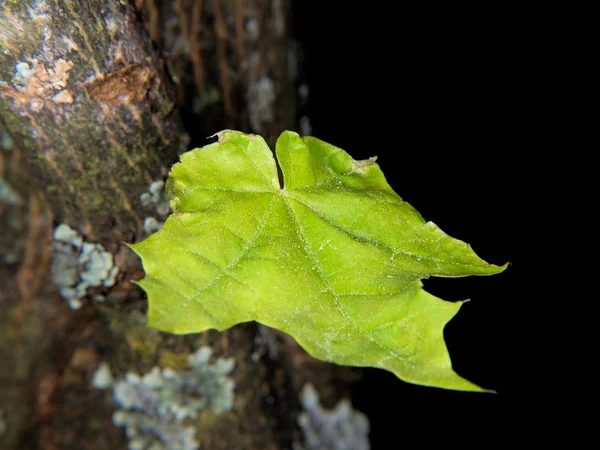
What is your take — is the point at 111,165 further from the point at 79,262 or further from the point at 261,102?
the point at 261,102

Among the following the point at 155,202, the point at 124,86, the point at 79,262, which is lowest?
the point at 79,262

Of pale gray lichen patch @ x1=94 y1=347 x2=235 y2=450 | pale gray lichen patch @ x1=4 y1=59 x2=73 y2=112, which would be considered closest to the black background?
pale gray lichen patch @ x1=94 y1=347 x2=235 y2=450

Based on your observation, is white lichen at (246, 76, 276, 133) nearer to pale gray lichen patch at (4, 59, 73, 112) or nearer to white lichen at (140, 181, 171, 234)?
white lichen at (140, 181, 171, 234)

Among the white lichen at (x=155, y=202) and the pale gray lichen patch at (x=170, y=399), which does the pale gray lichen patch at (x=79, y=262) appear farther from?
the pale gray lichen patch at (x=170, y=399)

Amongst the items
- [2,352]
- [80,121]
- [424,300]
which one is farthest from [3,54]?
[2,352]

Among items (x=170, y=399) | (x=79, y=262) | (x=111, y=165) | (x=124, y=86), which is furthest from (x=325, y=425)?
(x=124, y=86)

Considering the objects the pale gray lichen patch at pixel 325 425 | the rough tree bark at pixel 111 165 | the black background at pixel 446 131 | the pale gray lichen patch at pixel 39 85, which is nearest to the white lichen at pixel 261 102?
the rough tree bark at pixel 111 165

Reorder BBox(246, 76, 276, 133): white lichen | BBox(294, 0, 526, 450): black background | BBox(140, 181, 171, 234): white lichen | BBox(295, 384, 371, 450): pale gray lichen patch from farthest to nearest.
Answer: BBox(295, 384, 371, 450): pale gray lichen patch, BBox(246, 76, 276, 133): white lichen, BBox(294, 0, 526, 450): black background, BBox(140, 181, 171, 234): white lichen

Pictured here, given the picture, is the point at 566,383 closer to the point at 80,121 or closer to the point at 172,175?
the point at 172,175
